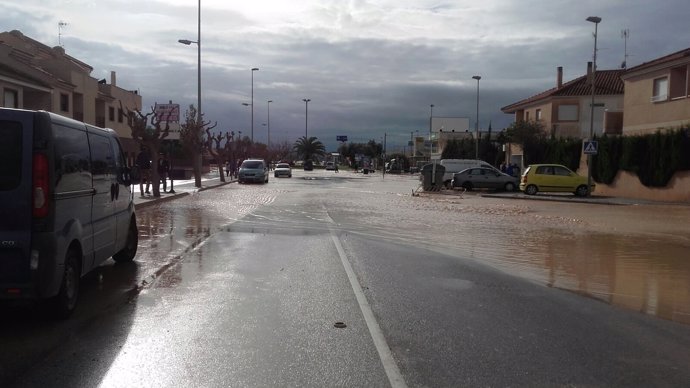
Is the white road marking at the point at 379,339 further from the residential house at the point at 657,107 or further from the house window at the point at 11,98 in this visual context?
the house window at the point at 11,98

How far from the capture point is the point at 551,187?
3266 centimetres

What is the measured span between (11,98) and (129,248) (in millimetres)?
23519

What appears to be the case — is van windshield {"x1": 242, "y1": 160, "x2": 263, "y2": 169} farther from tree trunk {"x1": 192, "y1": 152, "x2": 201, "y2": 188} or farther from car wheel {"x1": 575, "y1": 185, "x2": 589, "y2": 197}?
car wheel {"x1": 575, "y1": 185, "x2": 589, "y2": 197}

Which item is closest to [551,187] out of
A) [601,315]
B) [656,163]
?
[656,163]

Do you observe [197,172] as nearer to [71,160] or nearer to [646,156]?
[646,156]

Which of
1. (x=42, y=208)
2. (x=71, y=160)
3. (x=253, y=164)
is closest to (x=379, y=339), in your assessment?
(x=42, y=208)

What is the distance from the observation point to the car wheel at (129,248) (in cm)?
1016

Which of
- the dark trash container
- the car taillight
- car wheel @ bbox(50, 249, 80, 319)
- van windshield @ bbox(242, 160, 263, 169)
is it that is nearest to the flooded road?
car wheel @ bbox(50, 249, 80, 319)

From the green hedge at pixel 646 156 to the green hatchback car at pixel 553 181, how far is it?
1.85 metres

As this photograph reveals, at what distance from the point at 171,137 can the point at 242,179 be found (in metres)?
12.1

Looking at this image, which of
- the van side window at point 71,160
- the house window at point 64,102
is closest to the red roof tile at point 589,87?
the house window at point 64,102

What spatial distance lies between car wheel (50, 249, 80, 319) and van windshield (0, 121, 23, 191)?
97 cm

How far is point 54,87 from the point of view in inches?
1432

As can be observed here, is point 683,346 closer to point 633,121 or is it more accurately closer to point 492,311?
point 492,311
